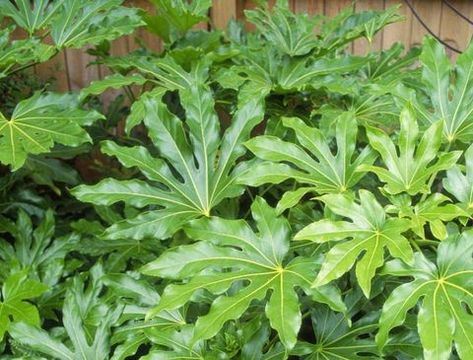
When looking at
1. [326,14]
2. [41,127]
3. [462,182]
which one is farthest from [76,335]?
[326,14]

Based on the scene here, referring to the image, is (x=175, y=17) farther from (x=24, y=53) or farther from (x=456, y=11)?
(x=456, y=11)

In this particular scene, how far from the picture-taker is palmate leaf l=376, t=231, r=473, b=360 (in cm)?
104

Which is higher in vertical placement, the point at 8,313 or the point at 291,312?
the point at 291,312

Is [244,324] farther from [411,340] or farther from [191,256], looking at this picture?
[411,340]

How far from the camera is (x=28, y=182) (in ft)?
7.91

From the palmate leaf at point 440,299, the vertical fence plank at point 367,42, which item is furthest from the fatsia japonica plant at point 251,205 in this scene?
the vertical fence plank at point 367,42

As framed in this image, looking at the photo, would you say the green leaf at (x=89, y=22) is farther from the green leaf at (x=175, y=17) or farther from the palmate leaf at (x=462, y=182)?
the palmate leaf at (x=462, y=182)

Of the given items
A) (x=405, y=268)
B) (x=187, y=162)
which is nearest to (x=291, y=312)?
(x=405, y=268)

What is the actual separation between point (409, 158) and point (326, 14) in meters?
1.67

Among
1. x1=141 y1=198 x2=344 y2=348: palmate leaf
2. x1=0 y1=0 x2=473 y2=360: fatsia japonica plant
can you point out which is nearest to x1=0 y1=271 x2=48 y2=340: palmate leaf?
x1=0 y1=0 x2=473 y2=360: fatsia japonica plant

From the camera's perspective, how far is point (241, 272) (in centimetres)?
122

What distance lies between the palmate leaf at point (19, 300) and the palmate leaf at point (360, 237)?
2.44 ft

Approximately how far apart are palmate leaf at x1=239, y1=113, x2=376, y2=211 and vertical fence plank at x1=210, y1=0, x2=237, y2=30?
4.34ft

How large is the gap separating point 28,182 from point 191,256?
1.38 meters
